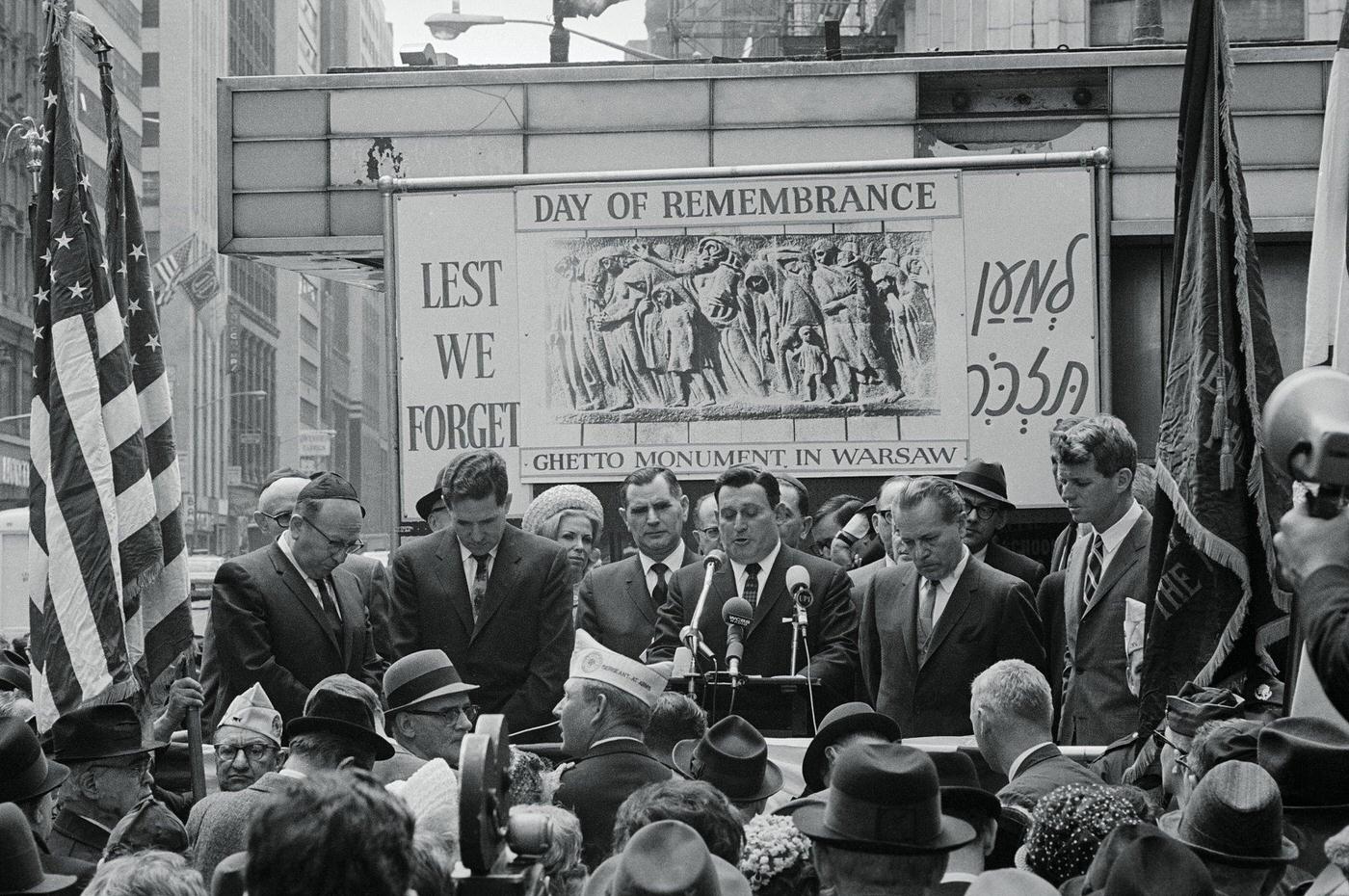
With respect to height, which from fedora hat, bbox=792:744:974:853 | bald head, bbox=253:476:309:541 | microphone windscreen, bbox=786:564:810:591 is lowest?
fedora hat, bbox=792:744:974:853

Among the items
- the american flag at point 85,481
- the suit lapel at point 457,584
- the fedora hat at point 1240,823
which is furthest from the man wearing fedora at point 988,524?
the fedora hat at point 1240,823

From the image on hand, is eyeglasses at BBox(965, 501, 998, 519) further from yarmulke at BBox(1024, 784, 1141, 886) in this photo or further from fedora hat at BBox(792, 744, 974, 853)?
fedora hat at BBox(792, 744, 974, 853)

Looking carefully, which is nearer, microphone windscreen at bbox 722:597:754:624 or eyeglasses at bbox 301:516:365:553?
microphone windscreen at bbox 722:597:754:624

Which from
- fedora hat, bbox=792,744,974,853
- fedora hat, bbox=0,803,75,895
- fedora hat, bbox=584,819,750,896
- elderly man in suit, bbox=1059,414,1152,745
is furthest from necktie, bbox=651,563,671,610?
fedora hat, bbox=584,819,750,896

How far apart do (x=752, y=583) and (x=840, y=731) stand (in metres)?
2.05

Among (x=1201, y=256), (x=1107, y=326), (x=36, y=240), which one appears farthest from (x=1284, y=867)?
(x=1107, y=326)

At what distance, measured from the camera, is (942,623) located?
7348 millimetres

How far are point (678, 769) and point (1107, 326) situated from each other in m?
5.90

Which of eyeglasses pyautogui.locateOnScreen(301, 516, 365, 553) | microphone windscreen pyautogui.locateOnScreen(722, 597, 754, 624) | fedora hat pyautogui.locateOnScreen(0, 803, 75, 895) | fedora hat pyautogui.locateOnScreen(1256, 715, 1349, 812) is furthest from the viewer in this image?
eyeglasses pyautogui.locateOnScreen(301, 516, 365, 553)

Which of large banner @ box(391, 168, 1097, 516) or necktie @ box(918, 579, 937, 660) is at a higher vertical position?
large banner @ box(391, 168, 1097, 516)

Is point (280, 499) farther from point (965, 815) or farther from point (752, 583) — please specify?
point (965, 815)

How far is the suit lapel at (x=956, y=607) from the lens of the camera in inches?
289

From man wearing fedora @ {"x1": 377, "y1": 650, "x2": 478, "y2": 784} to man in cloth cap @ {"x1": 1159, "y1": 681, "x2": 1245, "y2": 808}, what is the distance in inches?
101

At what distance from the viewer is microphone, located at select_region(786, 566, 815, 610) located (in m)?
7.33
